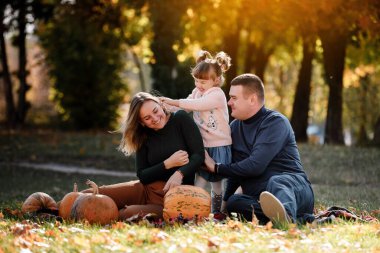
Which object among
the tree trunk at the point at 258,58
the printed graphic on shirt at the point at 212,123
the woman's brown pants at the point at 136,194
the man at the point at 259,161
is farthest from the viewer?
the tree trunk at the point at 258,58

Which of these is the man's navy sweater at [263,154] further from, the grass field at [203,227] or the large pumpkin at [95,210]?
the large pumpkin at [95,210]

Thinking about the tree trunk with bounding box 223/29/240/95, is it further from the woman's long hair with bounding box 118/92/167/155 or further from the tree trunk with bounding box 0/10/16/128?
the woman's long hair with bounding box 118/92/167/155

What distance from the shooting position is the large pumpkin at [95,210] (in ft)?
22.7

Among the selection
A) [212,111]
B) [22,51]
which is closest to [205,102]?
[212,111]

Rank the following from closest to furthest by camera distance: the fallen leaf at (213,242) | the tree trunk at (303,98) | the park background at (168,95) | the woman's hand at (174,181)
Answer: the fallen leaf at (213,242) < the park background at (168,95) < the woman's hand at (174,181) < the tree trunk at (303,98)

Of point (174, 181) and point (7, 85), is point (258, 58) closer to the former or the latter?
point (7, 85)

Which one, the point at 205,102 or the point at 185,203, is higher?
the point at 205,102

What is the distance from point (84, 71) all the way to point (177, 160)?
71.0ft

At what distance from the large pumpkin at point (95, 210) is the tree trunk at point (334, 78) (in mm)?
13543

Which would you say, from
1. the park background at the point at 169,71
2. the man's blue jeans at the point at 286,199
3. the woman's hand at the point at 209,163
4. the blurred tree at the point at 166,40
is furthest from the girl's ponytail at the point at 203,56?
the blurred tree at the point at 166,40

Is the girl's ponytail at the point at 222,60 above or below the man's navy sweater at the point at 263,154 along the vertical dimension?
above

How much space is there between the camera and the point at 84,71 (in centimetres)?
2836

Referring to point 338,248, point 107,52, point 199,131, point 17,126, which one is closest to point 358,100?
point 107,52

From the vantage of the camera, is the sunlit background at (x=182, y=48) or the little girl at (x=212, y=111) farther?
the sunlit background at (x=182, y=48)
